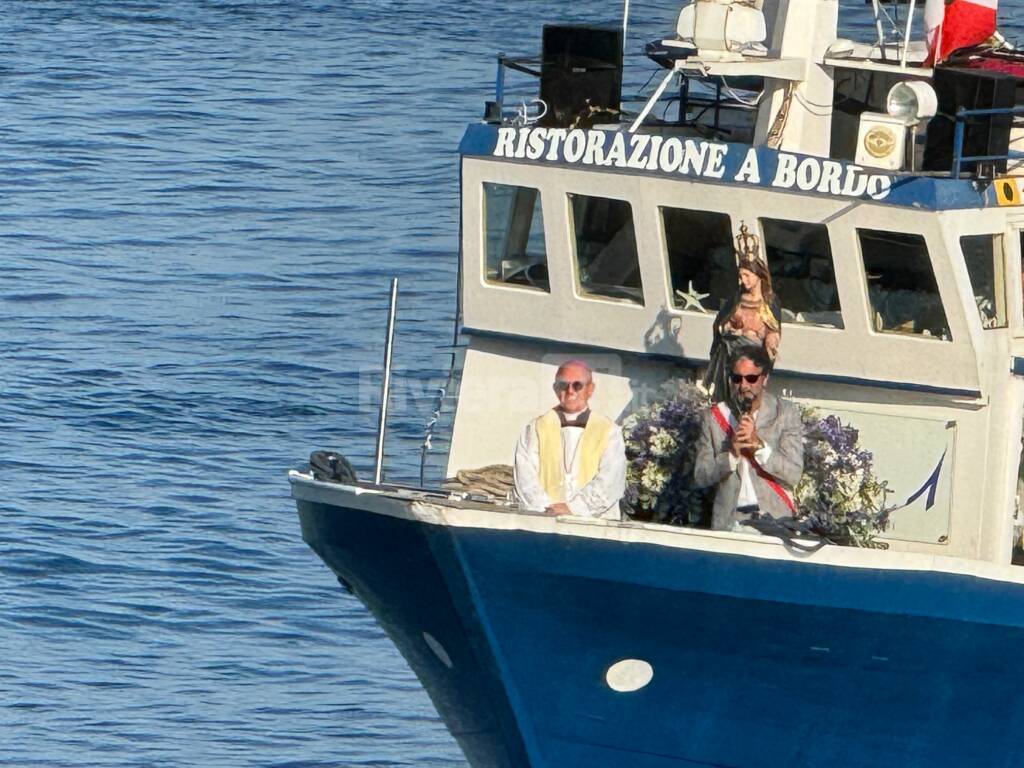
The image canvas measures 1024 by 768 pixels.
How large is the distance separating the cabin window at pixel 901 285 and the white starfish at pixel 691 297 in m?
1.31

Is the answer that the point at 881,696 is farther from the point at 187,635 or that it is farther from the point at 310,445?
the point at 310,445

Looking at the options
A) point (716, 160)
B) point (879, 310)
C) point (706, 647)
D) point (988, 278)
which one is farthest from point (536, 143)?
point (706, 647)

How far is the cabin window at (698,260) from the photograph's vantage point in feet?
55.2

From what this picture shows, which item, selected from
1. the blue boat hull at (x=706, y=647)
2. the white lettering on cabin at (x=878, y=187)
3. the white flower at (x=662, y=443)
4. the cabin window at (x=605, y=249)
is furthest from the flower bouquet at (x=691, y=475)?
the white lettering on cabin at (x=878, y=187)

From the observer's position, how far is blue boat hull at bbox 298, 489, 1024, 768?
15.8 m

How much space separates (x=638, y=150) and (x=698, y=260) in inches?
35.7

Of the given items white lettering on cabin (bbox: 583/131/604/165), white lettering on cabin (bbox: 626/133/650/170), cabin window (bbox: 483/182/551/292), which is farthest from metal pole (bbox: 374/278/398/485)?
white lettering on cabin (bbox: 626/133/650/170)

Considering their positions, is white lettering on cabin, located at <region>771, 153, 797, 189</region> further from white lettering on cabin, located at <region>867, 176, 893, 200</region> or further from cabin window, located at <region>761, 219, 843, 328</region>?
white lettering on cabin, located at <region>867, 176, 893, 200</region>

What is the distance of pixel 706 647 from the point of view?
16172 millimetres

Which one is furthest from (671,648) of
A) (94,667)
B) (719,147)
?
(94,667)

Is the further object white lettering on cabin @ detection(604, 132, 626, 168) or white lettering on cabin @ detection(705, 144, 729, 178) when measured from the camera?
white lettering on cabin @ detection(604, 132, 626, 168)

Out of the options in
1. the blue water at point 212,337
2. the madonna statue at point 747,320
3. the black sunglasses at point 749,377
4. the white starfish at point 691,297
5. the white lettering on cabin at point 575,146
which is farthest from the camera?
the blue water at point 212,337

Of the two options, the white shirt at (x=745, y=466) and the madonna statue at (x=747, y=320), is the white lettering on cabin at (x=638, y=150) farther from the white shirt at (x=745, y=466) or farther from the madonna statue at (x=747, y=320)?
the white shirt at (x=745, y=466)

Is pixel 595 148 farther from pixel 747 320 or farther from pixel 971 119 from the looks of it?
pixel 971 119
